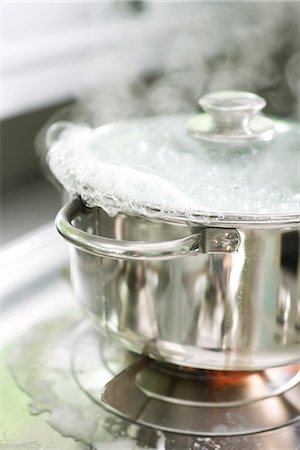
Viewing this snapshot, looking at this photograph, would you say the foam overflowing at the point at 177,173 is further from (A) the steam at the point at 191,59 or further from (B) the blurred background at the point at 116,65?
(A) the steam at the point at 191,59

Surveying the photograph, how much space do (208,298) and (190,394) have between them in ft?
0.51

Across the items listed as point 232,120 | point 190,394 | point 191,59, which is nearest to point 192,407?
point 190,394

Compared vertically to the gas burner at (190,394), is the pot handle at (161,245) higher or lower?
higher

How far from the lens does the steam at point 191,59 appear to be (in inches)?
62.9

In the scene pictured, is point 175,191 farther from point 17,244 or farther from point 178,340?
point 17,244

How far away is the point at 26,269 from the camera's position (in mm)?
1004

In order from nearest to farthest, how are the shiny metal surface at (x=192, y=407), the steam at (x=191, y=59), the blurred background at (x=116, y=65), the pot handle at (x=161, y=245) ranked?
the pot handle at (x=161, y=245), the shiny metal surface at (x=192, y=407), the blurred background at (x=116, y=65), the steam at (x=191, y=59)

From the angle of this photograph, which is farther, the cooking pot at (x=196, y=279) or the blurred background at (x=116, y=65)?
the blurred background at (x=116, y=65)

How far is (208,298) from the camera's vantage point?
637mm

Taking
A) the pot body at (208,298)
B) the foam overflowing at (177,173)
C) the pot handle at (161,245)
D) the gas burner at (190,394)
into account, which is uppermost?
the foam overflowing at (177,173)

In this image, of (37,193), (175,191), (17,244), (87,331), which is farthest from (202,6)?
(175,191)

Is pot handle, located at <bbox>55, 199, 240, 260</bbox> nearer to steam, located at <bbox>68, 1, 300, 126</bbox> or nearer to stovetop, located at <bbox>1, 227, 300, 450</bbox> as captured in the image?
stovetop, located at <bbox>1, 227, 300, 450</bbox>

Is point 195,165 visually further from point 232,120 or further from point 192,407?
point 192,407

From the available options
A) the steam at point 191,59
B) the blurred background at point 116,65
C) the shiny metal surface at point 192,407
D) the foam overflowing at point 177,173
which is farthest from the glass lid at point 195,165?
the steam at point 191,59
